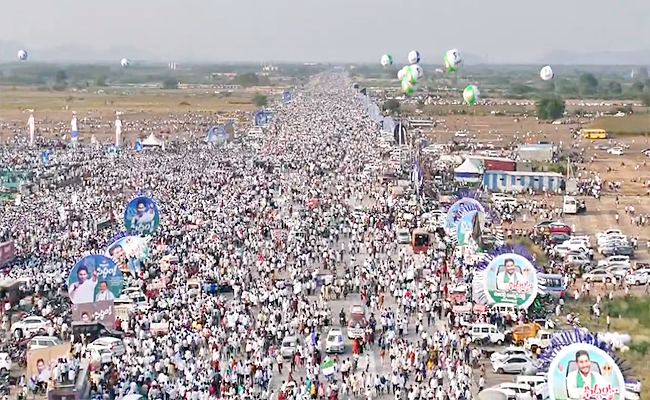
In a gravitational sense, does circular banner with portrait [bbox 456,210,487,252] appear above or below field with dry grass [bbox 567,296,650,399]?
above

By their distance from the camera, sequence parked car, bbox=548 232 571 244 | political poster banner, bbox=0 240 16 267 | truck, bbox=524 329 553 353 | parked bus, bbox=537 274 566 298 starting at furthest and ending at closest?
parked car, bbox=548 232 571 244
political poster banner, bbox=0 240 16 267
parked bus, bbox=537 274 566 298
truck, bbox=524 329 553 353

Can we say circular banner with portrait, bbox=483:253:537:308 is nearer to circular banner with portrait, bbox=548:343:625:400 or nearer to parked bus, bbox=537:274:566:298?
parked bus, bbox=537:274:566:298

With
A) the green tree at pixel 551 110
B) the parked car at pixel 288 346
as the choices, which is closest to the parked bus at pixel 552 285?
the parked car at pixel 288 346

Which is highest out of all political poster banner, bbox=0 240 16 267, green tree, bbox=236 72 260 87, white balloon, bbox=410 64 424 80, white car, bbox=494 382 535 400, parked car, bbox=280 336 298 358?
white balloon, bbox=410 64 424 80

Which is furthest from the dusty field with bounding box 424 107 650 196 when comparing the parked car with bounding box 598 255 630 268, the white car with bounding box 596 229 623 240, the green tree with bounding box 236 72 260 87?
the green tree with bounding box 236 72 260 87

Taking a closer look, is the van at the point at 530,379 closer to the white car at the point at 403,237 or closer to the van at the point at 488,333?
the van at the point at 488,333

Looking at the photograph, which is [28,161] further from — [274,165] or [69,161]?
[274,165]

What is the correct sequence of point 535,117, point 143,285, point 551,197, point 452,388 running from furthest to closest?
1. point 535,117
2. point 551,197
3. point 143,285
4. point 452,388

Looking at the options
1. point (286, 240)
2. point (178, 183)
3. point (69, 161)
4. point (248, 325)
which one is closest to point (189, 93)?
point (69, 161)
